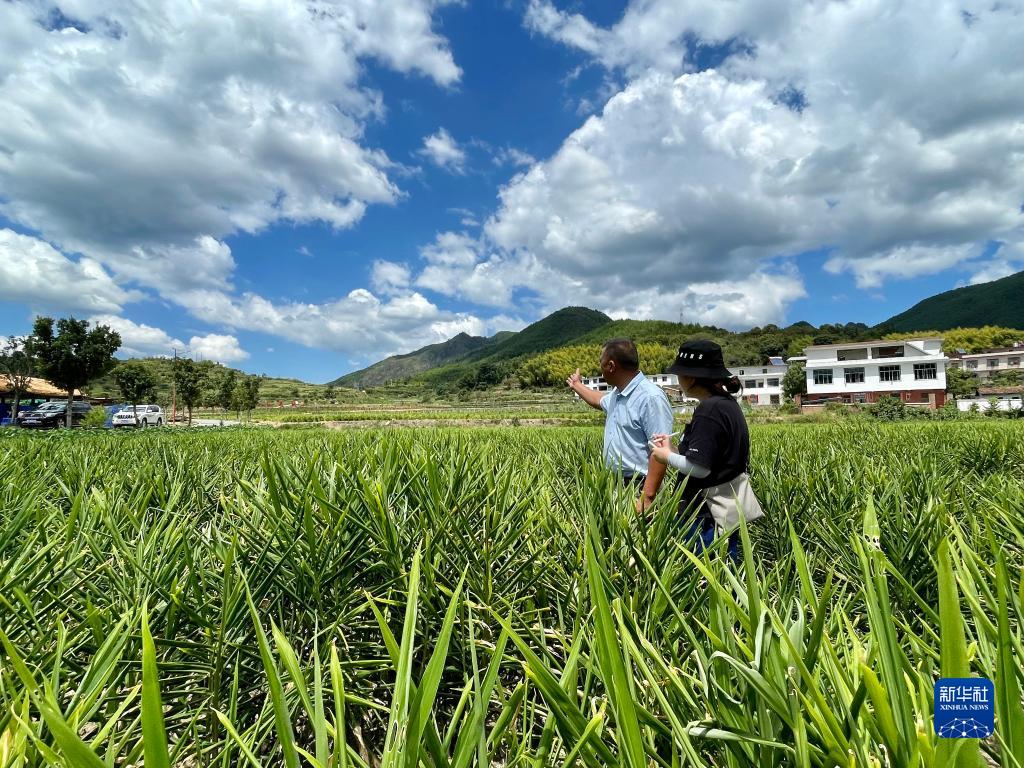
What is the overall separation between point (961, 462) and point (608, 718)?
21.8 ft

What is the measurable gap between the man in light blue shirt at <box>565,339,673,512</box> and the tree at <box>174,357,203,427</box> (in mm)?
50212

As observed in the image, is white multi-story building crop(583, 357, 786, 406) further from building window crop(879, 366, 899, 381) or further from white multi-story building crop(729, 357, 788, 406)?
building window crop(879, 366, 899, 381)

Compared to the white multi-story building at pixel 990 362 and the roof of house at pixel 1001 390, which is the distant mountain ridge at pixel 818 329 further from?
the roof of house at pixel 1001 390

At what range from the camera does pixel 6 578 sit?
55.2 inches

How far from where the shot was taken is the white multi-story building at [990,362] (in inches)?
2938

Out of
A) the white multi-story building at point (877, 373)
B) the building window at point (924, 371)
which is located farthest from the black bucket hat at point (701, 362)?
the building window at point (924, 371)

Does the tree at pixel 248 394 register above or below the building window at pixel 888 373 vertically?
above

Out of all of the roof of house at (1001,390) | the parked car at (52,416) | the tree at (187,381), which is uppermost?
the tree at (187,381)

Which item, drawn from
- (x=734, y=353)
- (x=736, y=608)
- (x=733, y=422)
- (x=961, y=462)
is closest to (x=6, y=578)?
(x=736, y=608)

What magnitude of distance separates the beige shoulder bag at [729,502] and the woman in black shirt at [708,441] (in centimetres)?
4

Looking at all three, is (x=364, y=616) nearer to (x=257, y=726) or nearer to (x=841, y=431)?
(x=257, y=726)

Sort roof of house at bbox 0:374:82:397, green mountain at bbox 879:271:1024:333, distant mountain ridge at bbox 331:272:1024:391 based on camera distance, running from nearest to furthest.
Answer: roof of house at bbox 0:374:82:397
distant mountain ridge at bbox 331:272:1024:391
green mountain at bbox 879:271:1024:333

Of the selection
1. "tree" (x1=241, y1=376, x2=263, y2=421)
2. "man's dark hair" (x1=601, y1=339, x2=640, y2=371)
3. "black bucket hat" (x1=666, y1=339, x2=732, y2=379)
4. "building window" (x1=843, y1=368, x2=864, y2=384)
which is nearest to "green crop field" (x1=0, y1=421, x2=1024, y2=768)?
"black bucket hat" (x1=666, y1=339, x2=732, y2=379)

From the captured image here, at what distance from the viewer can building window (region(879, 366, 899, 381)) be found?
48906mm
